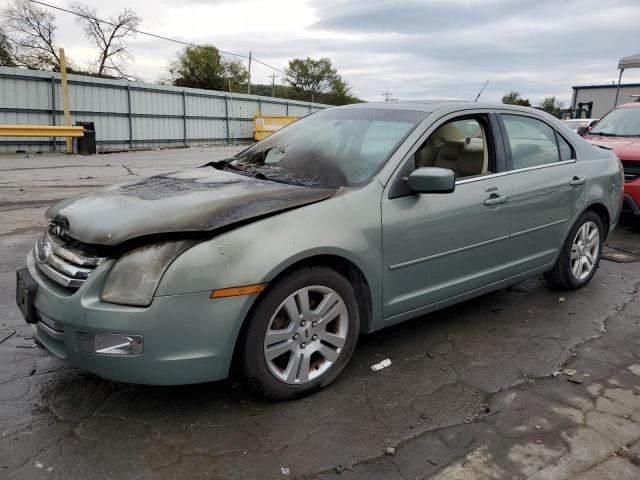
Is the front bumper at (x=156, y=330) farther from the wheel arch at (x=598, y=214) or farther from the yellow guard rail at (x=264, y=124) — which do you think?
the yellow guard rail at (x=264, y=124)

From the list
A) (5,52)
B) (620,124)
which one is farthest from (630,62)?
(5,52)

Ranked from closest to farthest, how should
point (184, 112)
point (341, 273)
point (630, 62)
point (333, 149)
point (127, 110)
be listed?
point (341, 273), point (333, 149), point (630, 62), point (127, 110), point (184, 112)

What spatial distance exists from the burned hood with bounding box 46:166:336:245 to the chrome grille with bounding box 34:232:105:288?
0.29 feet

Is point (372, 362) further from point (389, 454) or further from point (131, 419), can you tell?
point (131, 419)

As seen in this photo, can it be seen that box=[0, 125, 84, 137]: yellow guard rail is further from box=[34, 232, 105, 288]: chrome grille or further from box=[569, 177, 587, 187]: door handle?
box=[569, 177, 587, 187]: door handle

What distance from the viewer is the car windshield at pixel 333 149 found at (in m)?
3.21

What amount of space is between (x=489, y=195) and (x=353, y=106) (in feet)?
3.97

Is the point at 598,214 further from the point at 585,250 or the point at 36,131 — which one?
the point at 36,131

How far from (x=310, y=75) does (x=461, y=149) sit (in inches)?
3460

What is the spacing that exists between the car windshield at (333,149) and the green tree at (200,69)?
59.2 m

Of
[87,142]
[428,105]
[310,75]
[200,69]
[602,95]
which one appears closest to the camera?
[428,105]

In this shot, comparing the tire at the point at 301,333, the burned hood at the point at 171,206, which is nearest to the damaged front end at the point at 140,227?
the burned hood at the point at 171,206

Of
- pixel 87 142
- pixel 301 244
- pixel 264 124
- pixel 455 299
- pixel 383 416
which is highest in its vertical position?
pixel 264 124

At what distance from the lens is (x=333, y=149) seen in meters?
3.50
